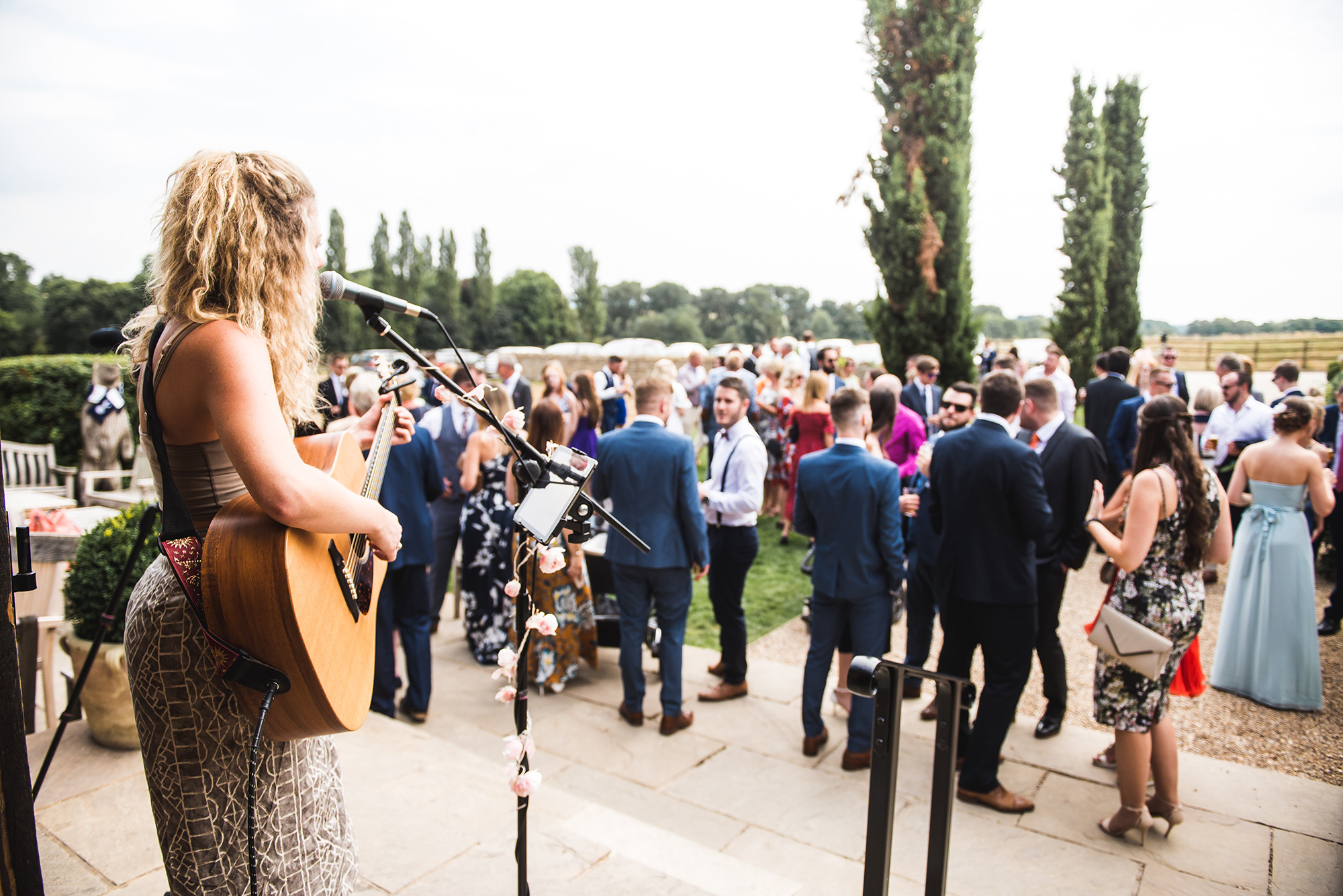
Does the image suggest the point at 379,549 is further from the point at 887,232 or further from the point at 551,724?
the point at 887,232

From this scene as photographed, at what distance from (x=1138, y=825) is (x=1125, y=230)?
1977cm

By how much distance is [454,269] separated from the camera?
48.7 meters

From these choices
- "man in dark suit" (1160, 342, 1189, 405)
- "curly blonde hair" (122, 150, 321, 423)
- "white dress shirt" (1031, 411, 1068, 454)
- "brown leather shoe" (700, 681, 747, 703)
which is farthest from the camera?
"man in dark suit" (1160, 342, 1189, 405)

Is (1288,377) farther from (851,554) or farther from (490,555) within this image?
(490,555)

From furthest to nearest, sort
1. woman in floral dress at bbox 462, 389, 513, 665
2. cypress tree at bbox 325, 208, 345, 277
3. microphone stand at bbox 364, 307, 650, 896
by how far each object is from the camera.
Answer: cypress tree at bbox 325, 208, 345, 277 < woman in floral dress at bbox 462, 389, 513, 665 < microphone stand at bbox 364, 307, 650, 896

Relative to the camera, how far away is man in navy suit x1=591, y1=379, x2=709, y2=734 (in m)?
4.50

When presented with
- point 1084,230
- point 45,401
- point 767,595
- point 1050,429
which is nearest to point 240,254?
point 1050,429

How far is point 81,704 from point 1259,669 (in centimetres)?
637

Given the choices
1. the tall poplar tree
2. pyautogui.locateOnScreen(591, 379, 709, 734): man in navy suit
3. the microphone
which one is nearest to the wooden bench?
pyautogui.locateOnScreen(591, 379, 709, 734): man in navy suit

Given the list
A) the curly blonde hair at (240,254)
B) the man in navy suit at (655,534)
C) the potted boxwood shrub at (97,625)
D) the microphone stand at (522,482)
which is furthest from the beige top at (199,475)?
the man in navy suit at (655,534)

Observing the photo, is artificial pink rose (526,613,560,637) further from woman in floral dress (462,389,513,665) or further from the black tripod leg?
woman in floral dress (462,389,513,665)

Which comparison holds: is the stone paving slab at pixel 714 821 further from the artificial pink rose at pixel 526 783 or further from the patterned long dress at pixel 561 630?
the artificial pink rose at pixel 526 783

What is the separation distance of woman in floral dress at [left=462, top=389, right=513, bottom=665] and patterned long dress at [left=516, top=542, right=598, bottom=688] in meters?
0.33

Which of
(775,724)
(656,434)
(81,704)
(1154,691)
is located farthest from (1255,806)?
(81,704)
